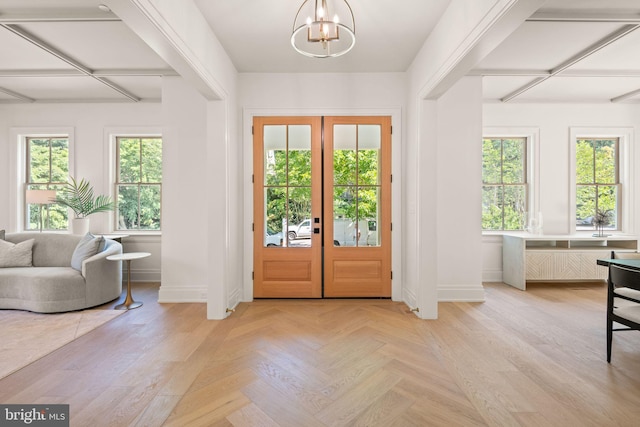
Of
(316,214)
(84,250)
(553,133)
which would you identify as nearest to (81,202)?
(84,250)

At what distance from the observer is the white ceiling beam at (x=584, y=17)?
301cm

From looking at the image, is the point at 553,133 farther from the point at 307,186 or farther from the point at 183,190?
the point at 183,190

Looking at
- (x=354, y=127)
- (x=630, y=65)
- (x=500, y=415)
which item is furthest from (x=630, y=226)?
(x=500, y=415)

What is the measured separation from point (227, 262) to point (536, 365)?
3200 mm

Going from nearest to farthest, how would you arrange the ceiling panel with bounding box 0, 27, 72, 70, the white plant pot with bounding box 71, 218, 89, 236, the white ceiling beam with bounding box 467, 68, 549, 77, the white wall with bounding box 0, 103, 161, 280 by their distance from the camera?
the ceiling panel with bounding box 0, 27, 72, 70
the white ceiling beam with bounding box 467, 68, 549, 77
the white plant pot with bounding box 71, 218, 89, 236
the white wall with bounding box 0, 103, 161, 280

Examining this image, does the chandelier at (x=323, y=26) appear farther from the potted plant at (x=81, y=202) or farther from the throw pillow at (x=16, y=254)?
the throw pillow at (x=16, y=254)

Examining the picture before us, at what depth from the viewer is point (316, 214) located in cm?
452

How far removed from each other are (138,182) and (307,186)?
129 inches

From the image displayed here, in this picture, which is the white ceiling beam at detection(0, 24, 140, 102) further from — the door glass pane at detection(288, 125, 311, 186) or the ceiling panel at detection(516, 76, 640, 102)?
the ceiling panel at detection(516, 76, 640, 102)

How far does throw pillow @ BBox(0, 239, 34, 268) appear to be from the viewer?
4.42 metres

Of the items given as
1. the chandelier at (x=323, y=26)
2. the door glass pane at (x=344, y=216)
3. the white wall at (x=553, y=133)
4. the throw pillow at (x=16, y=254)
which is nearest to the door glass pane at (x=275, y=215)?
the door glass pane at (x=344, y=216)

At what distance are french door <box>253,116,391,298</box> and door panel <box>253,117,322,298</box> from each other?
13 millimetres

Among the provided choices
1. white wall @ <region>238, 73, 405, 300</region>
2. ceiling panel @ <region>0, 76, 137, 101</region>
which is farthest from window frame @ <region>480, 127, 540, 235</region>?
ceiling panel @ <region>0, 76, 137, 101</region>

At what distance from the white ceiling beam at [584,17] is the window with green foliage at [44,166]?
7.15m
